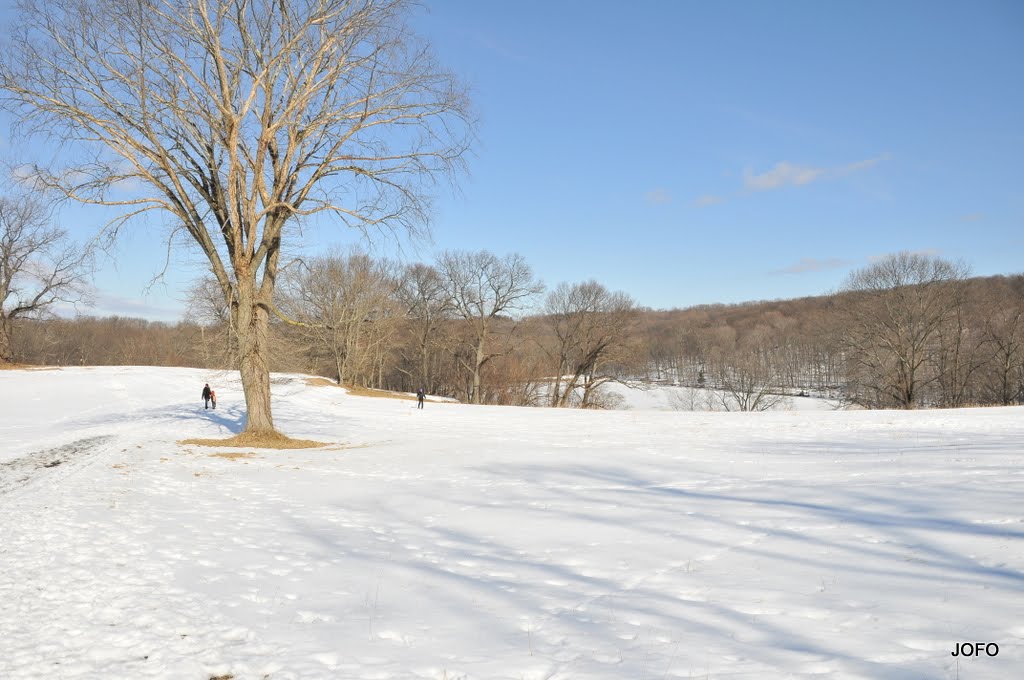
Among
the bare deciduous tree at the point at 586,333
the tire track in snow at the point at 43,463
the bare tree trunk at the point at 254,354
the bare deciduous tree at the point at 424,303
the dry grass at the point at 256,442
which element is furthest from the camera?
the bare deciduous tree at the point at 424,303

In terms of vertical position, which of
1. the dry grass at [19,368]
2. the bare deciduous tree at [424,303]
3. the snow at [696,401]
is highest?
the bare deciduous tree at [424,303]

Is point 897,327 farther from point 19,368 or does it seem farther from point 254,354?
point 19,368

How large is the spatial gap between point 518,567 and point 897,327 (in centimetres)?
4487

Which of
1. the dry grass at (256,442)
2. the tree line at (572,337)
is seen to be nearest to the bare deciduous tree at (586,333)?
the tree line at (572,337)

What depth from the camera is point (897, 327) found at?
4075 centimetres

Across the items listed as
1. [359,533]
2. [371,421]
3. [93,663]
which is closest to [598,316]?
[371,421]

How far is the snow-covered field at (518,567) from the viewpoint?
362 cm

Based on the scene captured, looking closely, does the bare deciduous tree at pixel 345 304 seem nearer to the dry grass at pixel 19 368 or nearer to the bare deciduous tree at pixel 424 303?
the bare deciduous tree at pixel 424 303

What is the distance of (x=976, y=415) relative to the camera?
2267 centimetres

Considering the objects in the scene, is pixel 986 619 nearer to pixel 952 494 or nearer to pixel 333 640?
pixel 952 494

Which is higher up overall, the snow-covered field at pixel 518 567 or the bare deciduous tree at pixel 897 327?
the bare deciduous tree at pixel 897 327

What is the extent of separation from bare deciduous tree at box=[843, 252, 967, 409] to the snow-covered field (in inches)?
1288

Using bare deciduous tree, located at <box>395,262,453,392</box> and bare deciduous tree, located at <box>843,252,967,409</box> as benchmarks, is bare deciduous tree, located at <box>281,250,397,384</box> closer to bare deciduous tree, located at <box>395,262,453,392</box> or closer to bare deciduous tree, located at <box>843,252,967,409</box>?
bare deciduous tree, located at <box>395,262,453,392</box>

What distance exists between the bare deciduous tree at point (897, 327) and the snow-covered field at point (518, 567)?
1288 inches
